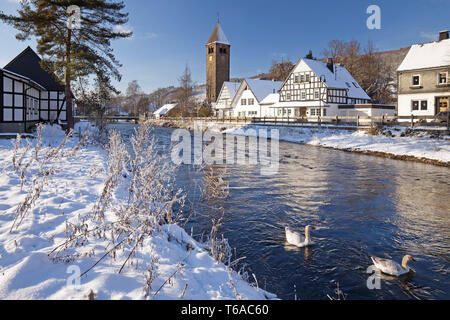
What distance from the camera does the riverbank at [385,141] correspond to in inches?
728

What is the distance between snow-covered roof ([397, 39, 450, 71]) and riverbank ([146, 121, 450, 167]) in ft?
39.6

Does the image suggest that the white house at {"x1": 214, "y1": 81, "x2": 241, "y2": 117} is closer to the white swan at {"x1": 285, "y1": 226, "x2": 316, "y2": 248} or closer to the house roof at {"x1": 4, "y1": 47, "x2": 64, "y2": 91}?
the house roof at {"x1": 4, "y1": 47, "x2": 64, "y2": 91}

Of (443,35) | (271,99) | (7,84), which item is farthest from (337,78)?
(7,84)

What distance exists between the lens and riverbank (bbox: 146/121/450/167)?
728 inches

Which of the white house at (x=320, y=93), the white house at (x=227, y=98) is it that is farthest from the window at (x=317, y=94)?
the white house at (x=227, y=98)

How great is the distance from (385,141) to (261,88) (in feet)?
129

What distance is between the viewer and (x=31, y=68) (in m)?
29.3

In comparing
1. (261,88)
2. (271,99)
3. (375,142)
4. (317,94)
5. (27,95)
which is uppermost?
(261,88)

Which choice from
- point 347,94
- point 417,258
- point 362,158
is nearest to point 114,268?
point 417,258

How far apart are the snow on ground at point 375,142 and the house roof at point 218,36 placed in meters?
51.5

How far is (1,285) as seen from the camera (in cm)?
336

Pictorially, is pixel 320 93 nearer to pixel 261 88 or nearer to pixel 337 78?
pixel 337 78

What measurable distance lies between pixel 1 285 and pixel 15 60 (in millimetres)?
31053

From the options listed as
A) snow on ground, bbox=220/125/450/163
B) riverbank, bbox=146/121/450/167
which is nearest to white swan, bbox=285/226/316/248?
riverbank, bbox=146/121/450/167
